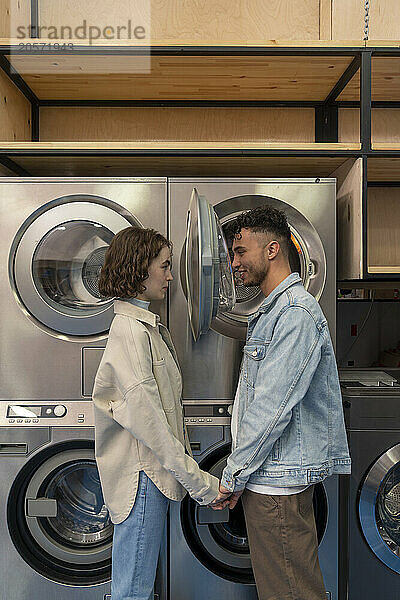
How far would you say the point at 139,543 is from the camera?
1.80 metres

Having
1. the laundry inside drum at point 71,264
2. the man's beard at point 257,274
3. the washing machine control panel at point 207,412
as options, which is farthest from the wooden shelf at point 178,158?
the washing machine control panel at point 207,412

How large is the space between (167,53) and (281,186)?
25.8 inches

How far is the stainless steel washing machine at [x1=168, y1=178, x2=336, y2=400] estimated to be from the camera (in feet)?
6.92

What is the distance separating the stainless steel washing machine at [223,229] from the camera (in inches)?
83.0

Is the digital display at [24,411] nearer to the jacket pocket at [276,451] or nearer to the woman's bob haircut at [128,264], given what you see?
the woman's bob haircut at [128,264]

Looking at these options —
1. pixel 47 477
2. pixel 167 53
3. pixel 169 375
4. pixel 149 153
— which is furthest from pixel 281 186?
pixel 47 477

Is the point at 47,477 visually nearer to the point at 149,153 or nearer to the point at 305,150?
the point at 149,153

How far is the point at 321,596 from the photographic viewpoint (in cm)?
176

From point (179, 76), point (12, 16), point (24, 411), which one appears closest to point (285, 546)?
point (24, 411)

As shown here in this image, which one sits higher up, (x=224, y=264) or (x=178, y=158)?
(x=178, y=158)

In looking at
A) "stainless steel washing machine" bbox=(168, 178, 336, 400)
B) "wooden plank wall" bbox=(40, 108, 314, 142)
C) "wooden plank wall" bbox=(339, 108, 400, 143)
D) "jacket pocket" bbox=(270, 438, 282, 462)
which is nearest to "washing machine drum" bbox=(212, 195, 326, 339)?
"stainless steel washing machine" bbox=(168, 178, 336, 400)

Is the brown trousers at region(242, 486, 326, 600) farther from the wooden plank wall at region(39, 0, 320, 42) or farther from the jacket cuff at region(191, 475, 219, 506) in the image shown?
the wooden plank wall at region(39, 0, 320, 42)

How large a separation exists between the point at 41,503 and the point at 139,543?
0.47 m

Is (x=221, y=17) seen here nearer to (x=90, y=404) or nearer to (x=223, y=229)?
(x=223, y=229)
